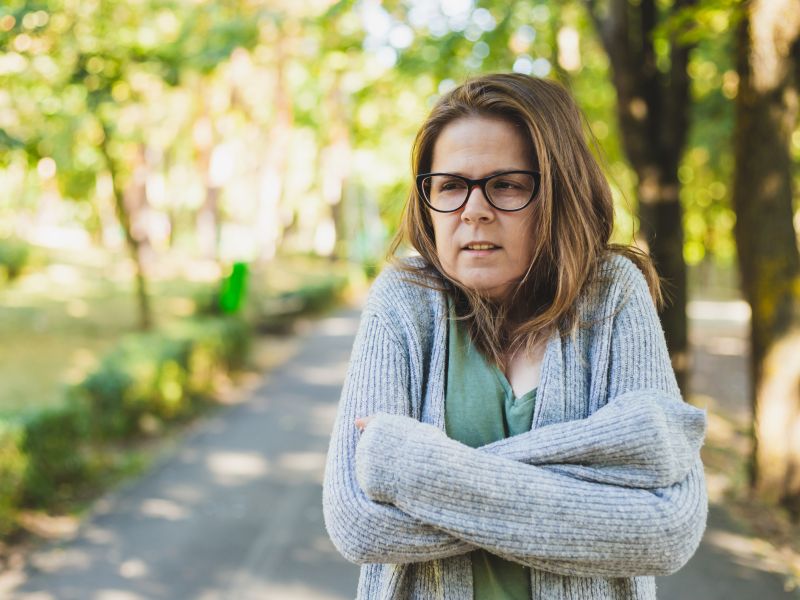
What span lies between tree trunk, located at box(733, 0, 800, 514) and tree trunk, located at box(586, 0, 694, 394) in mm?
895

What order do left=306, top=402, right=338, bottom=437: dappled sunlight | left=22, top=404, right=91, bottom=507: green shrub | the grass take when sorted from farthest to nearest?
the grass < left=306, top=402, right=338, bottom=437: dappled sunlight < left=22, top=404, right=91, bottom=507: green shrub

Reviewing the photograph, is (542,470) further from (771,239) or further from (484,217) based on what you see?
(771,239)

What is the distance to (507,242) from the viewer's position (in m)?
1.69

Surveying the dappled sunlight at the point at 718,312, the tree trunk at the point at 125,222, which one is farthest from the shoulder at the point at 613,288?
the dappled sunlight at the point at 718,312

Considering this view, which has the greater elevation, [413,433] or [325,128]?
[325,128]

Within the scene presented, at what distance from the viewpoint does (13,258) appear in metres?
20.3

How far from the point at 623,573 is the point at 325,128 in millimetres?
29641

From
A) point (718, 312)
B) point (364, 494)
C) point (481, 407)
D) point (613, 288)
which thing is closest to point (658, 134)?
point (613, 288)

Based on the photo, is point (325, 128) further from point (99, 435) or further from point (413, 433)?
point (413, 433)

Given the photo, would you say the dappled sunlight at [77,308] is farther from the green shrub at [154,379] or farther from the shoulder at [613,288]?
the shoulder at [613,288]

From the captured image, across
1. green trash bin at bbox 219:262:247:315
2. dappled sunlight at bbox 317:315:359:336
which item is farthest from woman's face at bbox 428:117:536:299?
dappled sunlight at bbox 317:315:359:336

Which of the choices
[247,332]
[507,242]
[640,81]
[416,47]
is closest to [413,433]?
[507,242]

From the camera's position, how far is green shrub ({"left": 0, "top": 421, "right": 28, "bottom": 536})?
592cm

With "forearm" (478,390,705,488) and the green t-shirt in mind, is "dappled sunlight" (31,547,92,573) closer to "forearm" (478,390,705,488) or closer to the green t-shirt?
the green t-shirt
